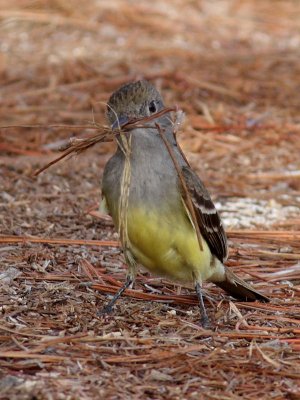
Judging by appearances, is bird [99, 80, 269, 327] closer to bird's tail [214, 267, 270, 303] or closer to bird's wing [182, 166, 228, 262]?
bird's wing [182, 166, 228, 262]

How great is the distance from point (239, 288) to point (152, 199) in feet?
2.86

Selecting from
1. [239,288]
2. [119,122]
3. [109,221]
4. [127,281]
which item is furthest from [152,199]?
[109,221]

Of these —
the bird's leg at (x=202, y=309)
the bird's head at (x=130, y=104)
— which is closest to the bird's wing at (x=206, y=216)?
the bird's leg at (x=202, y=309)

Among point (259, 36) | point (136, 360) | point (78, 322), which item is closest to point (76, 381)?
point (136, 360)

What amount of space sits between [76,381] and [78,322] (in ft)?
2.52

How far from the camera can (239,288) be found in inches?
218

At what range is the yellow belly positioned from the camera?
16.3 ft

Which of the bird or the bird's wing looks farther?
the bird's wing

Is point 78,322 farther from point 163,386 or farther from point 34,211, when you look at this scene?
point 34,211

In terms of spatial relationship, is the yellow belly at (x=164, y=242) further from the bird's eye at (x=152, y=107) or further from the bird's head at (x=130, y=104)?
the bird's eye at (x=152, y=107)

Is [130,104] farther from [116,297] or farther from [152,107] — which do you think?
[116,297]

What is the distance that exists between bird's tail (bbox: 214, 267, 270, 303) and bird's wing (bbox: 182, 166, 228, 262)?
11 cm

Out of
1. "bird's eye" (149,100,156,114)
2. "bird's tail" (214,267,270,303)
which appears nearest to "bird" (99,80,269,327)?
"bird's eye" (149,100,156,114)

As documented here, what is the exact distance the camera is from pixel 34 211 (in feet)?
22.4
